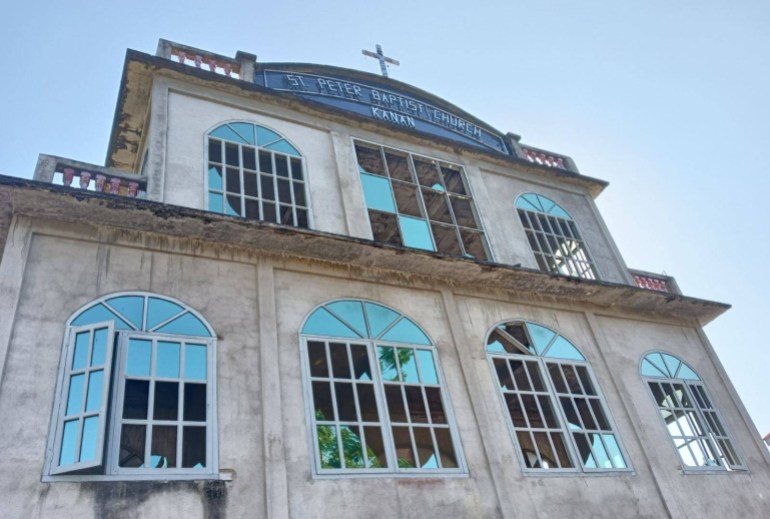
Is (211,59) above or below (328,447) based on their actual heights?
above

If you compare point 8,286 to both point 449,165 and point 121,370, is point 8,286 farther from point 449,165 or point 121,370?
point 449,165

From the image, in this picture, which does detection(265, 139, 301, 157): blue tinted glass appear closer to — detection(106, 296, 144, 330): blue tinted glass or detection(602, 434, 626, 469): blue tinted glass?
detection(106, 296, 144, 330): blue tinted glass

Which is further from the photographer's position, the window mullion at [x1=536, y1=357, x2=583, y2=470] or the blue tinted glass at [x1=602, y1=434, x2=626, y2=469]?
the blue tinted glass at [x1=602, y1=434, x2=626, y2=469]

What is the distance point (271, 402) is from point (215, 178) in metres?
3.78

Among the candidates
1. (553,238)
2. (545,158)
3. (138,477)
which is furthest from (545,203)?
(138,477)

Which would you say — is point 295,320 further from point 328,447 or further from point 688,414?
point 688,414

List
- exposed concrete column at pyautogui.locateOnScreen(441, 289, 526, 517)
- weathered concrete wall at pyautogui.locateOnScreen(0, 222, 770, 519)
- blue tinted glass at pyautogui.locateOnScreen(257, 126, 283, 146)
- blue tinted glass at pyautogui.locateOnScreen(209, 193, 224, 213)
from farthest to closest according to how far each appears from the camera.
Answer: blue tinted glass at pyautogui.locateOnScreen(257, 126, 283, 146) < blue tinted glass at pyautogui.locateOnScreen(209, 193, 224, 213) < exposed concrete column at pyautogui.locateOnScreen(441, 289, 526, 517) < weathered concrete wall at pyautogui.locateOnScreen(0, 222, 770, 519)

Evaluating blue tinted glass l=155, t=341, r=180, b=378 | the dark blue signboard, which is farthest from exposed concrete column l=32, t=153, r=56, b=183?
the dark blue signboard

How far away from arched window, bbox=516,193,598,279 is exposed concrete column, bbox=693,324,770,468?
2.37 metres

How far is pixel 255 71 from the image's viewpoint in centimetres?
1110

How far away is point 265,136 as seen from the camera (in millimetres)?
10180

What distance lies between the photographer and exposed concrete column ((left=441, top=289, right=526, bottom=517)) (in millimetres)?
7523

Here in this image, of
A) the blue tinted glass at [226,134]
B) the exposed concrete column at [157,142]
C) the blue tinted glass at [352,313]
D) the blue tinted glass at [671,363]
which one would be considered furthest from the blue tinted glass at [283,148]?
the blue tinted glass at [671,363]

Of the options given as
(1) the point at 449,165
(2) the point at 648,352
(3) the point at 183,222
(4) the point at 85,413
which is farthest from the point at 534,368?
(4) the point at 85,413
